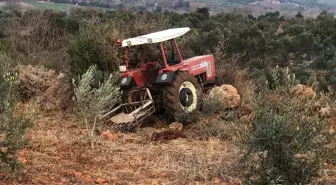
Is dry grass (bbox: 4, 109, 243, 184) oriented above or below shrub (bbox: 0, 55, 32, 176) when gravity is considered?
below

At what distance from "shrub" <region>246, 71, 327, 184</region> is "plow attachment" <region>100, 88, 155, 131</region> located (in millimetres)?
4516

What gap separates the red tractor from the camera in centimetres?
972

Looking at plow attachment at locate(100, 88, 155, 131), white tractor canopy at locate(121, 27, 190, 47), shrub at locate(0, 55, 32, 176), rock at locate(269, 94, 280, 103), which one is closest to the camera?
rock at locate(269, 94, 280, 103)

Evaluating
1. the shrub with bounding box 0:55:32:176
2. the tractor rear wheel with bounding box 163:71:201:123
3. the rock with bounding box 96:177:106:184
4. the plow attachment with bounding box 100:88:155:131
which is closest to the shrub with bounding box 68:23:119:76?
the plow attachment with bounding box 100:88:155:131

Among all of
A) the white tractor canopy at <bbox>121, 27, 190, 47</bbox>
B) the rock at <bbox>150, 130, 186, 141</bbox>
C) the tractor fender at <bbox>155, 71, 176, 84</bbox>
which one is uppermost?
the white tractor canopy at <bbox>121, 27, 190, 47</bbox>

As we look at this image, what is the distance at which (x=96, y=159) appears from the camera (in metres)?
7.32

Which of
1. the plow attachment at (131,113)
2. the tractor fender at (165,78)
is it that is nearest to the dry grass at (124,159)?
the plow attachment at (131,113)

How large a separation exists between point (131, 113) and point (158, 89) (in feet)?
3.21

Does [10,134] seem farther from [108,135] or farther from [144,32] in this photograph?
[144,32]

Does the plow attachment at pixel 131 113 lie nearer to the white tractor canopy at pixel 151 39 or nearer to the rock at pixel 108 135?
the rock at pixel 108 135

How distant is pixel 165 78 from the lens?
9836 millimetres

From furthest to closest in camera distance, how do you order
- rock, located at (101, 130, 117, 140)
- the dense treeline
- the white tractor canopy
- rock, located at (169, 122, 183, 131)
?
the dense treeline → the white tractor canopy → rock, located at (169, 122, 183, 131) → rock, located at (101, 130, 117, 140)

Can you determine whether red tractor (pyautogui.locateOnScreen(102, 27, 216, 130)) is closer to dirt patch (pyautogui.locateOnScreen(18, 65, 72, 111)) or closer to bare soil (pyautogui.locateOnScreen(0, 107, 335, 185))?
bare soil (pyautogui.locateOnScreen(0, 107, 335, 185))

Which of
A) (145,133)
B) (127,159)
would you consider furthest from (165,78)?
(127,159)
